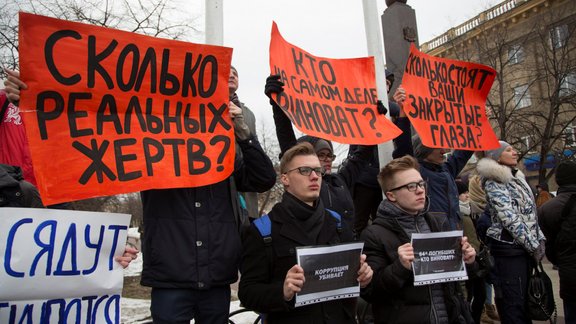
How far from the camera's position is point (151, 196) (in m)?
2.90

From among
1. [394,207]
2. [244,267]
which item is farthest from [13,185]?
[394,207]

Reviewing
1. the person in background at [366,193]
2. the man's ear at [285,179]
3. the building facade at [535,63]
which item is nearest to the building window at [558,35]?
the building facade at [535,63]

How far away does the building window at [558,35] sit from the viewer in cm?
1605

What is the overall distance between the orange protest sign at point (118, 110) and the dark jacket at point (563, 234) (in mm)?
3316

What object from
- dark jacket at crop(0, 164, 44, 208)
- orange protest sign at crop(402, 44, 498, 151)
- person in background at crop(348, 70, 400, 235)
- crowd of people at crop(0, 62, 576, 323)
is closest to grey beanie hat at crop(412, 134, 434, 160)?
orange protest sign at crop(402, 44, 498, 151)

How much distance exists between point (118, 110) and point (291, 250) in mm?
1326

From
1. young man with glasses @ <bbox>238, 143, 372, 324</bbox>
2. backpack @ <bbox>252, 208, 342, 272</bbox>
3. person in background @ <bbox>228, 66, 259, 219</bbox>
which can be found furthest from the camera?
person in background @ <bbox>228, 66, 259, 219</bbox>

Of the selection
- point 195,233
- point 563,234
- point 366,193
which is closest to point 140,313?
point 366,193

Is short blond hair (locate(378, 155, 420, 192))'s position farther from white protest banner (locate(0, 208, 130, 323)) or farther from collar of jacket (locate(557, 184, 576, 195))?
collar of jacket (locate(557, 184, 576, 195))

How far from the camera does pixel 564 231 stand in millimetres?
4285

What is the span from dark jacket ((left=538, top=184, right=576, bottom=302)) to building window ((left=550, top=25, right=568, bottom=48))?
13891mm

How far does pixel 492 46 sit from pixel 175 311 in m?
18.2

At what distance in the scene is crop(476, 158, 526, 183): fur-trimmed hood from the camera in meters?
4.35

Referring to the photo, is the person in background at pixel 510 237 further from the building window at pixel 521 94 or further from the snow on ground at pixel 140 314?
the building window at pixel 521 94
